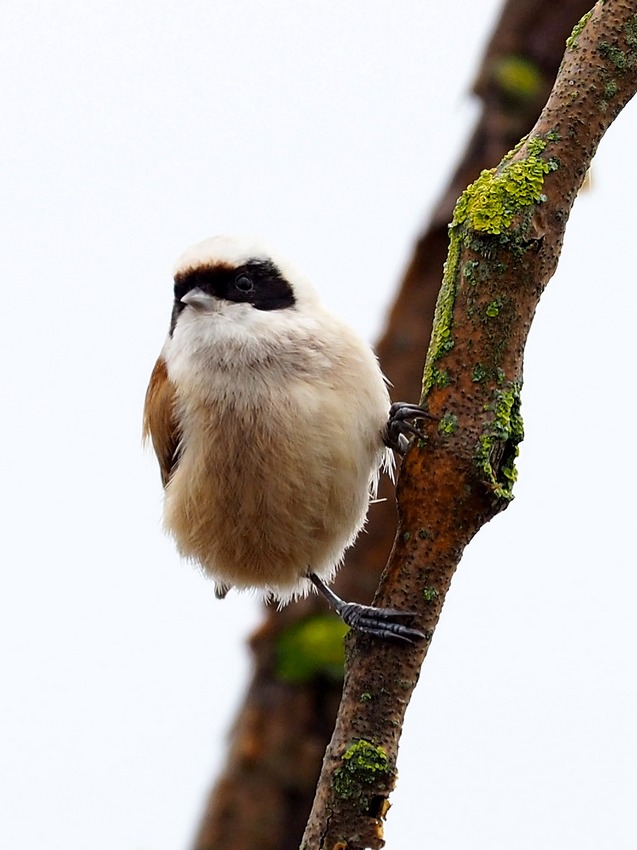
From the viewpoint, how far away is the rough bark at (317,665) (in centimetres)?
611

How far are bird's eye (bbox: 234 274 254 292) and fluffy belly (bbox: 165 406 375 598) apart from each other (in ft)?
1.60

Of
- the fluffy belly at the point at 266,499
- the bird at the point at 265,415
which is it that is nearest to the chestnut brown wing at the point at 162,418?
the bird at the point at 265,415

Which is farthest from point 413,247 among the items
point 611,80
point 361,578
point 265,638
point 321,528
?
point 611,80

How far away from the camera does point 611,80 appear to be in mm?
2797

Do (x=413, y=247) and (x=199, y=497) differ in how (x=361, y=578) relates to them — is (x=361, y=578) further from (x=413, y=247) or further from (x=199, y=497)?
(x=199, y=497)

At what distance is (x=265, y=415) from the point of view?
3.80m

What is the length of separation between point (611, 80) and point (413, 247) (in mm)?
3562

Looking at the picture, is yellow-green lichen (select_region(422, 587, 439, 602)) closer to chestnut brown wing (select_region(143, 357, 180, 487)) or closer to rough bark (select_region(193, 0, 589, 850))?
chestnut brown wing (select_region(143, 357, 180, 487))

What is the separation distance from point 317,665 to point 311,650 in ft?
0.27

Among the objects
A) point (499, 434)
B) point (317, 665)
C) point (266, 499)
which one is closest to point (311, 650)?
point (317, 665)

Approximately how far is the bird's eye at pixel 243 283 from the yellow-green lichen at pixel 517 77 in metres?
2.87

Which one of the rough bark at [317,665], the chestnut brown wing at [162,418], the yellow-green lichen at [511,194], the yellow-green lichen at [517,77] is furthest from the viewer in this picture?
the yellow-green lichen at [517,77]

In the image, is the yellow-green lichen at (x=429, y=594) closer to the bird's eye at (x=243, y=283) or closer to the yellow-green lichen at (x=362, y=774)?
the yellow-green lichen at (x=362, y=774)

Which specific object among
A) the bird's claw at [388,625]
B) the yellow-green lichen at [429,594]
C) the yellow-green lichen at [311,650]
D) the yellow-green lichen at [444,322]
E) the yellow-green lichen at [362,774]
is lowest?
the yellow-green lichen at [362,774]
